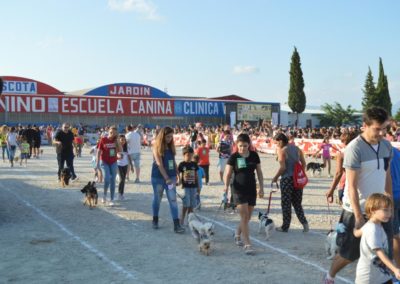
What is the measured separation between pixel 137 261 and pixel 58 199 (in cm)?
546

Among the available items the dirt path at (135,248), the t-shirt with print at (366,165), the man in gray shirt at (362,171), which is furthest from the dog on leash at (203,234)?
the t-shirt with print at (366,165)

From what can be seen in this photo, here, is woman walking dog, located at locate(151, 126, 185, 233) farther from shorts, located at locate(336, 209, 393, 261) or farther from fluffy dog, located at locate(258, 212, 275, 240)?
shorts, located at locate(336, 209, 393, 261)

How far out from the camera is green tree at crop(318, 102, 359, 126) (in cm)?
6650

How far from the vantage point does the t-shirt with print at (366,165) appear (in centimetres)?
440

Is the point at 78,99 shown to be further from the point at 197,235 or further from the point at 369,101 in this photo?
the point at 197,235

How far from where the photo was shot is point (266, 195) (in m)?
11.6

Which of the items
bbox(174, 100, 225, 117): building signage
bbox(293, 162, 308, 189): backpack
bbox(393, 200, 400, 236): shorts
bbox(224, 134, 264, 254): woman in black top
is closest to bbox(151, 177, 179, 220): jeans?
bbox(224, 134, 264, 254): woman in black top

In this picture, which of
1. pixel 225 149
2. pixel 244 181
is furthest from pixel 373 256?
pixel 225 149

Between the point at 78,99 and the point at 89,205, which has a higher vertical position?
the point at 78,99

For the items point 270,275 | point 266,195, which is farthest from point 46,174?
point 270,275

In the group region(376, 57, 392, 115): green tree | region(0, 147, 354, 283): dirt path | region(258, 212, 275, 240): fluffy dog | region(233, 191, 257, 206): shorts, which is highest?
region(376, 57, 392, 115): green tree

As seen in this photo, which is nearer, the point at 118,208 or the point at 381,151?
the point at 381,151

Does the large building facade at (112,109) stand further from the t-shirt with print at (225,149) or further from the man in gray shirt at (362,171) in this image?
the man in gray shirt at (362,171)

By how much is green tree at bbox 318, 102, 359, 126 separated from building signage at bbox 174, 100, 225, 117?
21705mm
